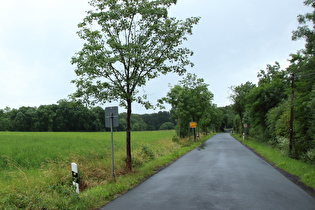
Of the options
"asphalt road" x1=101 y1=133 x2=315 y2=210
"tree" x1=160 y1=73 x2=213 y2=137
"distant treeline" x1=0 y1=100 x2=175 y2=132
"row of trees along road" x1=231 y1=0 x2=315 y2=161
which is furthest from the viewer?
"distant treeline" x1=0 y1=100 x2=175 y2=132

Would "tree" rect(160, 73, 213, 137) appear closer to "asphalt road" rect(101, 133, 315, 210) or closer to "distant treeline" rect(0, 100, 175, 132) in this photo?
"asphalt road" rect(101, 133, 315, 210)

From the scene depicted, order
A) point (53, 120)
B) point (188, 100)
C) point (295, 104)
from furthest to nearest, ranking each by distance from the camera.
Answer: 1. point (53, 120)
2. point (188, 100)
3. point (295, 104)

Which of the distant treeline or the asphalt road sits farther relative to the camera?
the distant treeline

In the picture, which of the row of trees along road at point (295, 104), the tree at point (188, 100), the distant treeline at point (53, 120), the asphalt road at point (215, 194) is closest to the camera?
the asphalt road at point (215, 194)

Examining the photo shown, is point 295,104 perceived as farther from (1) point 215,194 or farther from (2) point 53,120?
(2) point 53,120

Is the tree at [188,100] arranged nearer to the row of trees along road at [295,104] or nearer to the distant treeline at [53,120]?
the row of trees along road at [295,104]

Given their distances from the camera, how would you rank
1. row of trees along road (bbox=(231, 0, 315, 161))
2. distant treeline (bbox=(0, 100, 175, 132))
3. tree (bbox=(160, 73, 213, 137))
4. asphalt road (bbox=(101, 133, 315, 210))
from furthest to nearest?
distant treeline (bbox=(0, 100, 175, 132)) → tree (bbox=(160, 73, 213, 137)) → row of trees along road (bbox=(231, 0, 315, 161)) → asphalt road (bbox=(101, 133, 315, 210))

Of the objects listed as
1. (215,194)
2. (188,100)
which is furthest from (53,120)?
(215,194)

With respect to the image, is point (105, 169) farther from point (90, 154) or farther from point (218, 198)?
point (218, 198)

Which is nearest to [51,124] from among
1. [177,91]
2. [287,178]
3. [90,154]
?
[177,91]

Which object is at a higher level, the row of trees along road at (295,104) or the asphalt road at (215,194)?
the row of trees along road at (295,104)

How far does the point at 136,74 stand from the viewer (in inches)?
469

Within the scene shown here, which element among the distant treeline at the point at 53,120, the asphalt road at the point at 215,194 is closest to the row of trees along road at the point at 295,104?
the asphalt road at the point at 215,194

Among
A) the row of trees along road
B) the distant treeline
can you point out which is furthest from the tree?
the distant treeline
